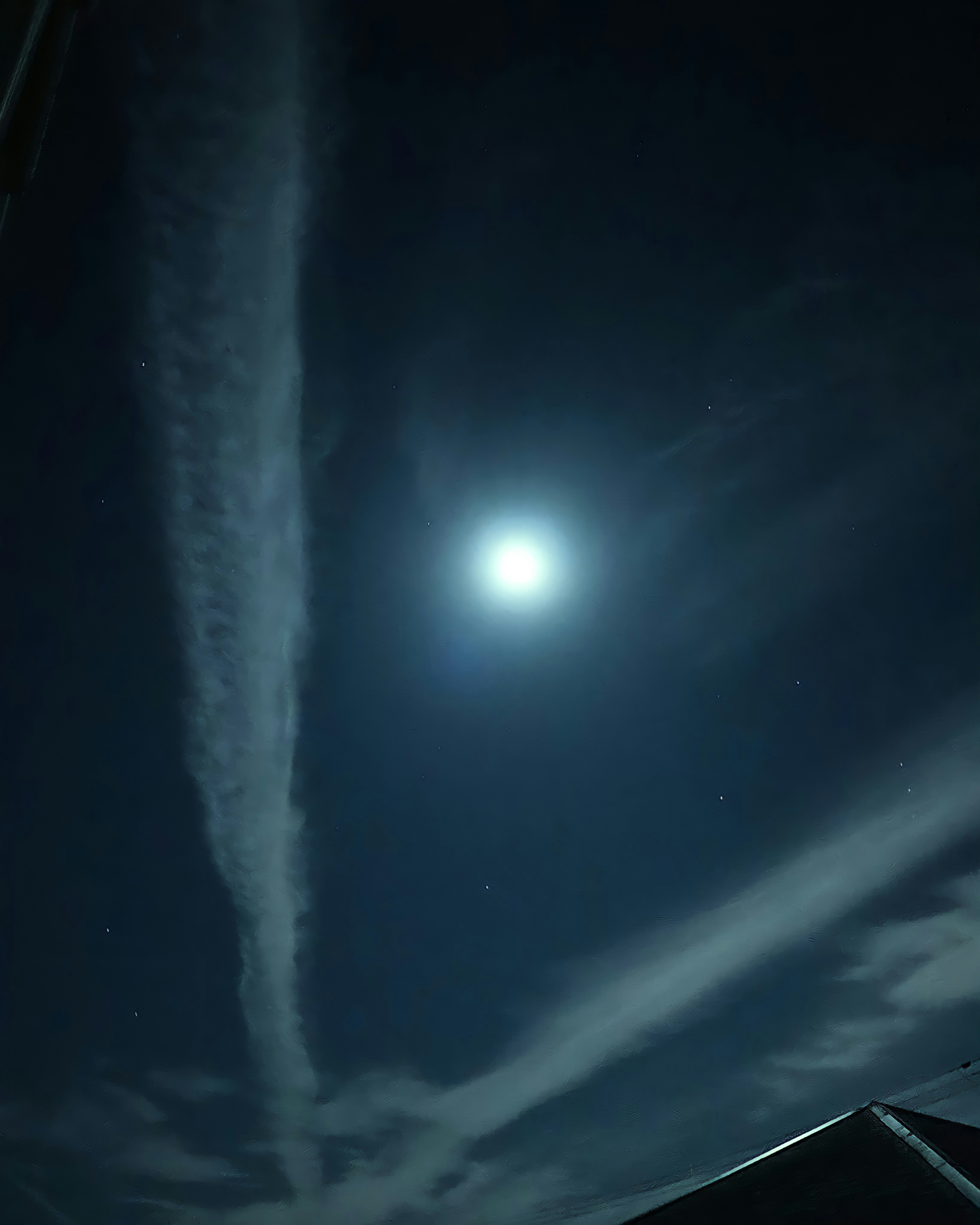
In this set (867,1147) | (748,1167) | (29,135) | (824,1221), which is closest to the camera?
(29,135)

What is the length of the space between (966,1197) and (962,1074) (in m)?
20.1

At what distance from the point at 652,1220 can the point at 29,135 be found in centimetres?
2471

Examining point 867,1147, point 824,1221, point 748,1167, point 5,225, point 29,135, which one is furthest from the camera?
point 748,1167

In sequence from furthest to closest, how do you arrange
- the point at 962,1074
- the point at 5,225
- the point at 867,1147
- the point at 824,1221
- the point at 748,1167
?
the point at 962,1074
the point at 748,1167
the point at 867,1147
the point at 824,1221
the point at 5,225

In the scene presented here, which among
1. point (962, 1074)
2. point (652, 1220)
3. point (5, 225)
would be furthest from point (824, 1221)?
point (5, 225)

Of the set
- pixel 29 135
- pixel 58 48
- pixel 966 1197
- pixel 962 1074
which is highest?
pixel 58 48

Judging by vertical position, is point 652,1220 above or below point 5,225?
below

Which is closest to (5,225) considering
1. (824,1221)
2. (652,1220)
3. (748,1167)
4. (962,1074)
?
(824,1221)

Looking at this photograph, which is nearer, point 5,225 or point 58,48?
point 58,48

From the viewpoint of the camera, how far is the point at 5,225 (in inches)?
263

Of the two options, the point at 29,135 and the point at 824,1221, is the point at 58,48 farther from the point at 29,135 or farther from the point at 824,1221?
the point at 824,1221

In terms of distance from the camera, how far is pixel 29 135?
5.46 metres

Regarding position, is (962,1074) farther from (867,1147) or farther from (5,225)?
(5,225)

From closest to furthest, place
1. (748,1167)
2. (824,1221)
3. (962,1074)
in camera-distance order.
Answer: (824,1221) → (748,1167) → (962,1074)
